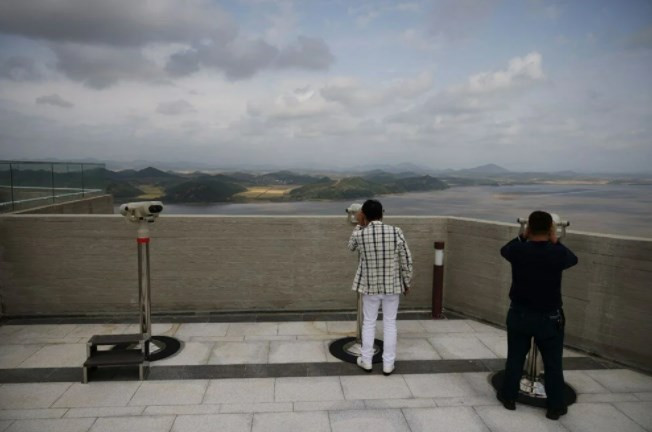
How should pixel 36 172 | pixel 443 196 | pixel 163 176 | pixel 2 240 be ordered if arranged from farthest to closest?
pixel 443 196 < pixel 163 176 < pixel 36 172 < pixel 2 240

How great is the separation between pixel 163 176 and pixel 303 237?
117 ft

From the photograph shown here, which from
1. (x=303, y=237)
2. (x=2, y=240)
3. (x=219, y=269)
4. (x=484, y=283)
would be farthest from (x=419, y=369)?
(x=2, y=240)

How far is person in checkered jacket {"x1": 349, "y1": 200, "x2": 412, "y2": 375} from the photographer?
4742 mm

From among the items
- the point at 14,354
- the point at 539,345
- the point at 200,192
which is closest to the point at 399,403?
the point at 539,345

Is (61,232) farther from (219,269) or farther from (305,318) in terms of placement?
(305,318)

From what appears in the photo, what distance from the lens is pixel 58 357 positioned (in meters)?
5.40

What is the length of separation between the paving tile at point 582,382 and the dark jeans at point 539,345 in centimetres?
79

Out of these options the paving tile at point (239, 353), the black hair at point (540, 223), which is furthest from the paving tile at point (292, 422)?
the black hair at point (540, 223)

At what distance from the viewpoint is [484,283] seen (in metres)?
6.77

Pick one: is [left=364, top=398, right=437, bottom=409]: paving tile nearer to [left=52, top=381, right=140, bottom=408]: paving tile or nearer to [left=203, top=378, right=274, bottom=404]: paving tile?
[left=203, top=378, right=274, bottom=404]: paving tile

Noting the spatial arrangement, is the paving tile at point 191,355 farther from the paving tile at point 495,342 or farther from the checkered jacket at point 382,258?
the paving tile at point 495,342

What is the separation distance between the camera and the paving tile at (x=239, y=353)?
210 inches

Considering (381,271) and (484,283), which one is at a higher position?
(381,271)

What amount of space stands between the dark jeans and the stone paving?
0.25 metres
